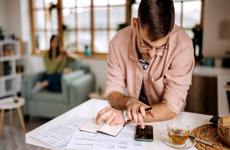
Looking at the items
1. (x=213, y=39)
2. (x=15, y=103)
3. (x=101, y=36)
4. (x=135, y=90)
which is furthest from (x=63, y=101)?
(x=213, y=39)

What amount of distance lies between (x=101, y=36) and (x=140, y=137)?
3589 millimetres

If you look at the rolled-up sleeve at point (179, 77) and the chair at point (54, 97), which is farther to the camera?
the chair at point (54, 97)

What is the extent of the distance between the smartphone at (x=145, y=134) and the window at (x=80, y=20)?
329cm

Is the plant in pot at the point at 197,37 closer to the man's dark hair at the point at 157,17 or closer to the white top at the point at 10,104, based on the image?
the man's dark hair at the point at 157,17

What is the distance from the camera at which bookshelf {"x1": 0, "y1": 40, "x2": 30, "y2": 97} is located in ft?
14.2

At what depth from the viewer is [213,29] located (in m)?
3.28

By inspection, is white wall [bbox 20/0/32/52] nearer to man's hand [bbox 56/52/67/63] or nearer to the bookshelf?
the bookshelf

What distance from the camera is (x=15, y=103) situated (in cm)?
316

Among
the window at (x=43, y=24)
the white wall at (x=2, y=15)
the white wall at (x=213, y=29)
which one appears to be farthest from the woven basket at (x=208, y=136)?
the white wall at (x=2, y=15)

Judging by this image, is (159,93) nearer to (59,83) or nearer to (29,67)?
(59,83)

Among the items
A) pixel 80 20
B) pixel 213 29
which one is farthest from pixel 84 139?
pixel 80 20

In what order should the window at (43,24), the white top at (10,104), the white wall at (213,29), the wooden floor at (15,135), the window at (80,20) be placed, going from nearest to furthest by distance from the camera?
1. the wooden floor at (15,135)
2. the white top at (10,104)
3. the white wall at (213,29)
4. the window at (80,20)
5. the window at (43,24)

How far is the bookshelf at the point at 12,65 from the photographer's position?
4.33 metres

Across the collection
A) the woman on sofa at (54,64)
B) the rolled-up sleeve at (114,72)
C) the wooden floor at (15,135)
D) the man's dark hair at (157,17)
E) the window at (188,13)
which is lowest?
the wooden floor at (15,135)
